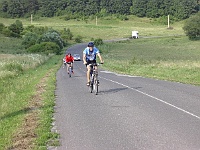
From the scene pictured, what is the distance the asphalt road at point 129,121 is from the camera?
8609mm

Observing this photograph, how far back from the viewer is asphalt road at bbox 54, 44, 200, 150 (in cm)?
861

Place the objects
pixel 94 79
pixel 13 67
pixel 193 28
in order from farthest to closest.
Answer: pixel 193 28 < pixel 13 67 < pixel 94 79

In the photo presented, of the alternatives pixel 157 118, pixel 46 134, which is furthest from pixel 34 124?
pixel 157 118

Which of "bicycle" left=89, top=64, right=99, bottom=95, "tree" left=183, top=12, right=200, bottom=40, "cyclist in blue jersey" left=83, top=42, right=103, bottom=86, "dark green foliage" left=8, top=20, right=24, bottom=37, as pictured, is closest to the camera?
"cyclist in blue jersey" left=83, top=42, right=103, bottom=86

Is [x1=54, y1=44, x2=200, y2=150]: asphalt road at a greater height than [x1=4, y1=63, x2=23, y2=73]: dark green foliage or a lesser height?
greater

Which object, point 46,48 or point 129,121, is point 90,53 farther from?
point 46,48

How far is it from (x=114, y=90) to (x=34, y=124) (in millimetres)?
8227

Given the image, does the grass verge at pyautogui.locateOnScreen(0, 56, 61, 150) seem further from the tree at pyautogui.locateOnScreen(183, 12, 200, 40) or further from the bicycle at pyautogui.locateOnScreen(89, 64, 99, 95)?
the tree at pyautogui.locateOnScreen(183, 12, 200, 40)

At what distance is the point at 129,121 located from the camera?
36.0 ft

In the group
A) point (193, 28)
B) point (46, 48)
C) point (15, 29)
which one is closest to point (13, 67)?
point (46, 48)

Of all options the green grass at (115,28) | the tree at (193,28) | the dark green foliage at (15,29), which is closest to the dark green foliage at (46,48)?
the tree at (193,28)

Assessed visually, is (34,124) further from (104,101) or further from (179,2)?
(179,2)

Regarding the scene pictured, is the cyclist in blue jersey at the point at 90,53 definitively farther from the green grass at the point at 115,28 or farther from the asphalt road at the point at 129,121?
the green grass at the point at 115,28

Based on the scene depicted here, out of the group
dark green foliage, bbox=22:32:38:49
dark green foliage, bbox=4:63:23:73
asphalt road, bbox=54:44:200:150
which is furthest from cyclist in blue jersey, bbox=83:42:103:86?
dark green foliage, bbox=22:32:38:49
